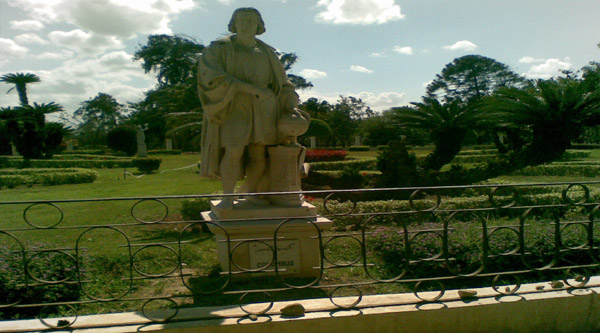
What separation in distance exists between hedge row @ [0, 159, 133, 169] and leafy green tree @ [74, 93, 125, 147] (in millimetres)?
25347

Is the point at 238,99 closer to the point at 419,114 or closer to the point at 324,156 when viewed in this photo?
the point at 419,114

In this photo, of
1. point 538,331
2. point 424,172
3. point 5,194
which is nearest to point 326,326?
point 538,331

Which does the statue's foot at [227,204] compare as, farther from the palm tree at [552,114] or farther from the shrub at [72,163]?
the shrub at [72,163]

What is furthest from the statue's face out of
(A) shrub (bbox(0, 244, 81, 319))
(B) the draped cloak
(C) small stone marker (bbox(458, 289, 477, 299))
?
(C) small stone marker (bbox(458, 289, 477, 299))

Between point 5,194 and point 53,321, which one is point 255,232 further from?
point 5,194

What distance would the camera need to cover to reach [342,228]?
22.8ft

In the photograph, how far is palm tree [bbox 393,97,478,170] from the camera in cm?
1165

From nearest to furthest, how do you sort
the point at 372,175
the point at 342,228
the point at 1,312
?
1. the point at 1,312
2. the point at 342,228
3. the point at 372,175

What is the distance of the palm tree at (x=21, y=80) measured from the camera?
3228 centimetres

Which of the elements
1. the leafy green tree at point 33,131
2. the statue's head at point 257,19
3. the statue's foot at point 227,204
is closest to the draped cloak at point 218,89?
the statue's head at point 257,19

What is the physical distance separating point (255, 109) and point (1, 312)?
8.77 feet

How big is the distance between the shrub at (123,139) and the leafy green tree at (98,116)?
17.7m

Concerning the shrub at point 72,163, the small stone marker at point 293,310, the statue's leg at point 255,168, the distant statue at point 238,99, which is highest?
the distant statue at point 238,99

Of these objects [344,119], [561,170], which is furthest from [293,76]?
[561,170]
